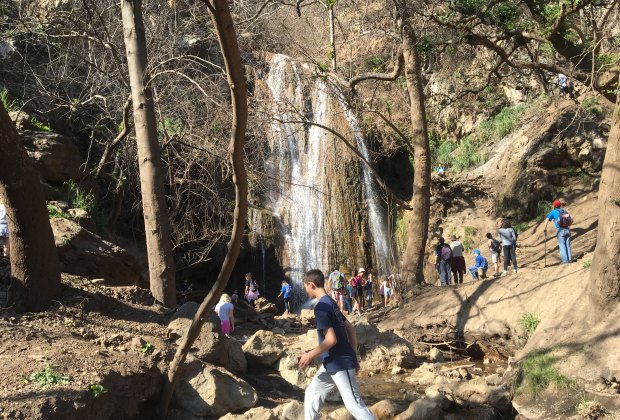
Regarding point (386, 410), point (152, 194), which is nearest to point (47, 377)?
point (152, 194)

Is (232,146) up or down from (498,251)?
up

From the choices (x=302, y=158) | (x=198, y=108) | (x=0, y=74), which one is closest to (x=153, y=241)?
(x=198, y=108)

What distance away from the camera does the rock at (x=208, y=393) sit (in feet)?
20.3

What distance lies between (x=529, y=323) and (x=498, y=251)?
22.8 feet

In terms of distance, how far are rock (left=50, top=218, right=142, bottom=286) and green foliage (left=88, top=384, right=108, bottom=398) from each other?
14.0 ft

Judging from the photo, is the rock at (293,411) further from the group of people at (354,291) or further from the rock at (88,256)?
the group of people at (354,291)

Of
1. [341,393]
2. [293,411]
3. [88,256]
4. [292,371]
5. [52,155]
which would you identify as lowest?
[292,371]

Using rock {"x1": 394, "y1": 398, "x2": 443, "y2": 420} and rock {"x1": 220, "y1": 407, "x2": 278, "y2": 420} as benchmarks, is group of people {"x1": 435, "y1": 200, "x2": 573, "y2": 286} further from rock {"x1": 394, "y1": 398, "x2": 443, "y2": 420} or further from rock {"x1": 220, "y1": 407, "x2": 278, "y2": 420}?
rock {"x1": 220, "y1": 407, "x2": 278, "y2": 420}

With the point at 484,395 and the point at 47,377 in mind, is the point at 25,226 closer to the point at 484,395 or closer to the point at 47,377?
the point at 47,377

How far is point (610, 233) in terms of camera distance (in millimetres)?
7809

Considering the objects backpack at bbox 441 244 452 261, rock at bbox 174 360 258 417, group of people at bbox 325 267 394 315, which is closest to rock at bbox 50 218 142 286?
rock at bbox 174 360 258 417

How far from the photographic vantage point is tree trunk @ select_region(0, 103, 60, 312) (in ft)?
20.6

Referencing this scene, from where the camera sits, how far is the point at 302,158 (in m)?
22.4

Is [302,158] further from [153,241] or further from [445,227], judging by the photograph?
[153,241]
